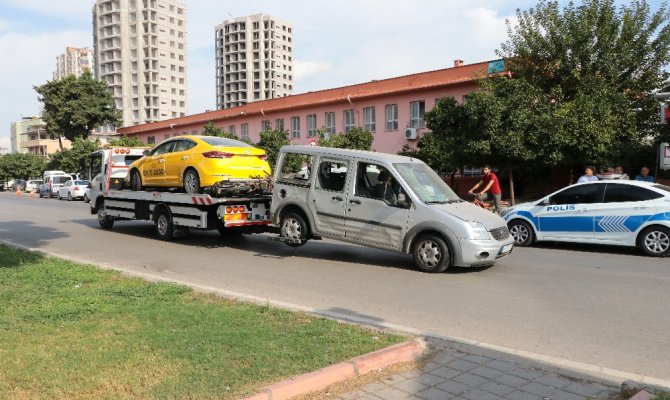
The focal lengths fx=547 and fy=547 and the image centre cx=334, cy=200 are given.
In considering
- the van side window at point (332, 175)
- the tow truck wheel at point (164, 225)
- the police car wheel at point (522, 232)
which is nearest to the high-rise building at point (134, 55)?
the tow truck wheel at point (164, 225)

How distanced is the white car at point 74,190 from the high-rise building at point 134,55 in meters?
82.2

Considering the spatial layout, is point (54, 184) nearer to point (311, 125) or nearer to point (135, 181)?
point (311, 125)

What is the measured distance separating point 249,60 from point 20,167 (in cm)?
6988

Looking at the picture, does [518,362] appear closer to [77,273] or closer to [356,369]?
[356,369]

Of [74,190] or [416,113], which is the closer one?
[416,113]

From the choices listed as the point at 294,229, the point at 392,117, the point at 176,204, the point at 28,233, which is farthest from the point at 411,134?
the point at 294,229

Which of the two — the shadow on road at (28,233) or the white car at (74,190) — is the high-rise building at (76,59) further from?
the shadow on road at (28,233)

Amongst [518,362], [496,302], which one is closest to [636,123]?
[496,302]

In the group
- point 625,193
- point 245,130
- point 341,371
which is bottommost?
point 341,371

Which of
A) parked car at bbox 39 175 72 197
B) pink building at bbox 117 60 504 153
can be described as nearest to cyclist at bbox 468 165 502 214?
pink building at bbox 117 60 504 153

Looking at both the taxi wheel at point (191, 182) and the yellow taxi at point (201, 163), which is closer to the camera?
the yellow taxi at point (201, 163)

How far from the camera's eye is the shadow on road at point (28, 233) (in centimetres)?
1285

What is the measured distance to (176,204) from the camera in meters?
12.3

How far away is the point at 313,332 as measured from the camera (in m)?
5.00
